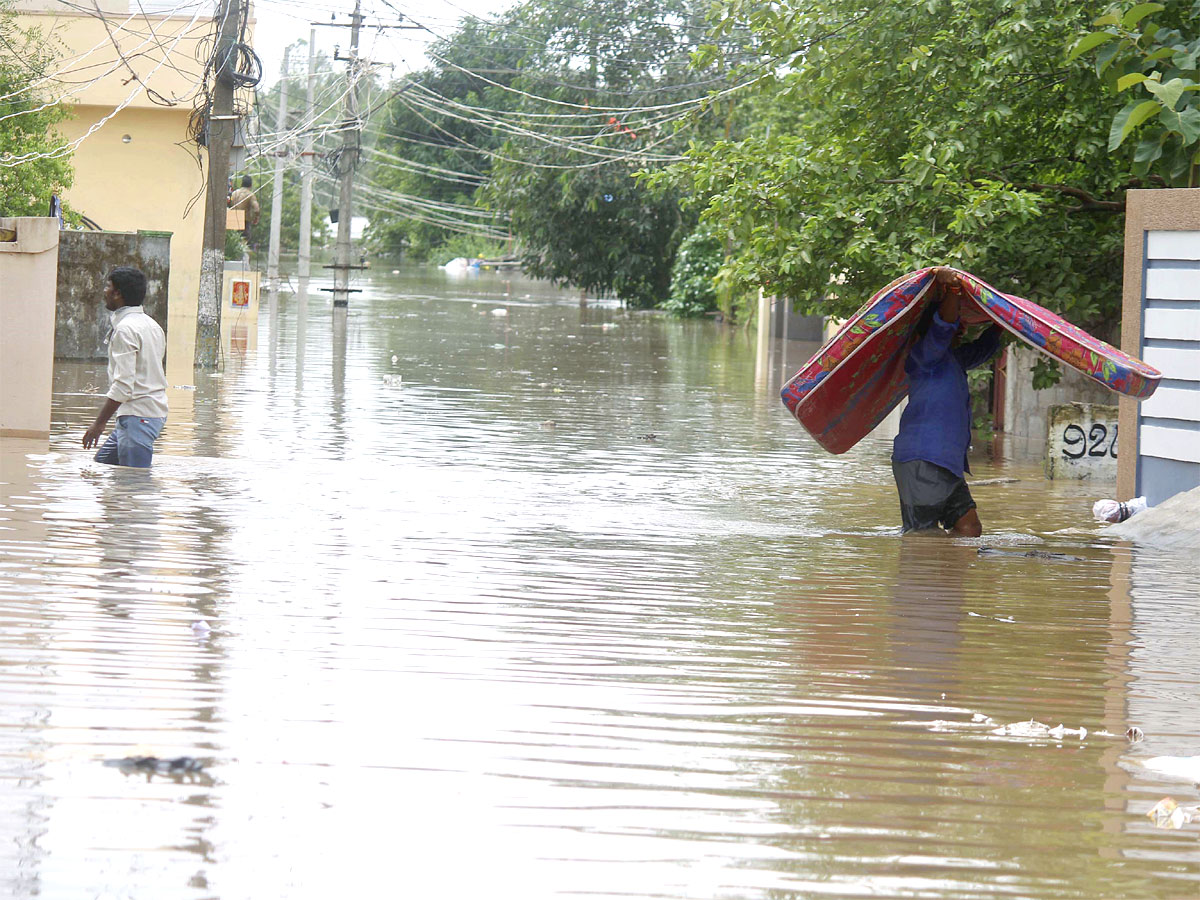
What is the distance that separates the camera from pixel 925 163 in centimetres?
1241

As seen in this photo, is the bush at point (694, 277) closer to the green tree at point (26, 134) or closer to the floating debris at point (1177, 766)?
the green tree at point (26, 134)

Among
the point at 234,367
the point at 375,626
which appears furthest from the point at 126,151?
the point at 375,626

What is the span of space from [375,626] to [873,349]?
4.45 meters

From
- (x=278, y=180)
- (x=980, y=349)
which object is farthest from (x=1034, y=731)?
(x=278, y=180)

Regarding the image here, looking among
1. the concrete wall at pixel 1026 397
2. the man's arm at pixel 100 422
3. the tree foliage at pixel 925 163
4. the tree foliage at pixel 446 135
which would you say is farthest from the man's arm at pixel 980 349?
the tree foliage at pixel 446 135

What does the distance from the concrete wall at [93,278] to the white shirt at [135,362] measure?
10614mm

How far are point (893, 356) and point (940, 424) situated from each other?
2.33 feet

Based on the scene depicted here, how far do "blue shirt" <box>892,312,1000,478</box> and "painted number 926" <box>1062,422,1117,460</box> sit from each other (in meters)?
3.90

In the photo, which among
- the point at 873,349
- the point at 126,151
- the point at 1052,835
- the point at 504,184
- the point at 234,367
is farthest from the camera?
the point at 504,184

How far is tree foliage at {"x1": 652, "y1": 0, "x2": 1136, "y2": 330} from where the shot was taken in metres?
12.5

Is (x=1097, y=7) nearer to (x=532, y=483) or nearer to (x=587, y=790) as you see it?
(x=532, y=483)

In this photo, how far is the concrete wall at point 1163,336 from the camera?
9.41 m

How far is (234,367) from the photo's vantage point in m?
20.2

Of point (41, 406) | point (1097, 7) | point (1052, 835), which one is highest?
point (1097, 7)
